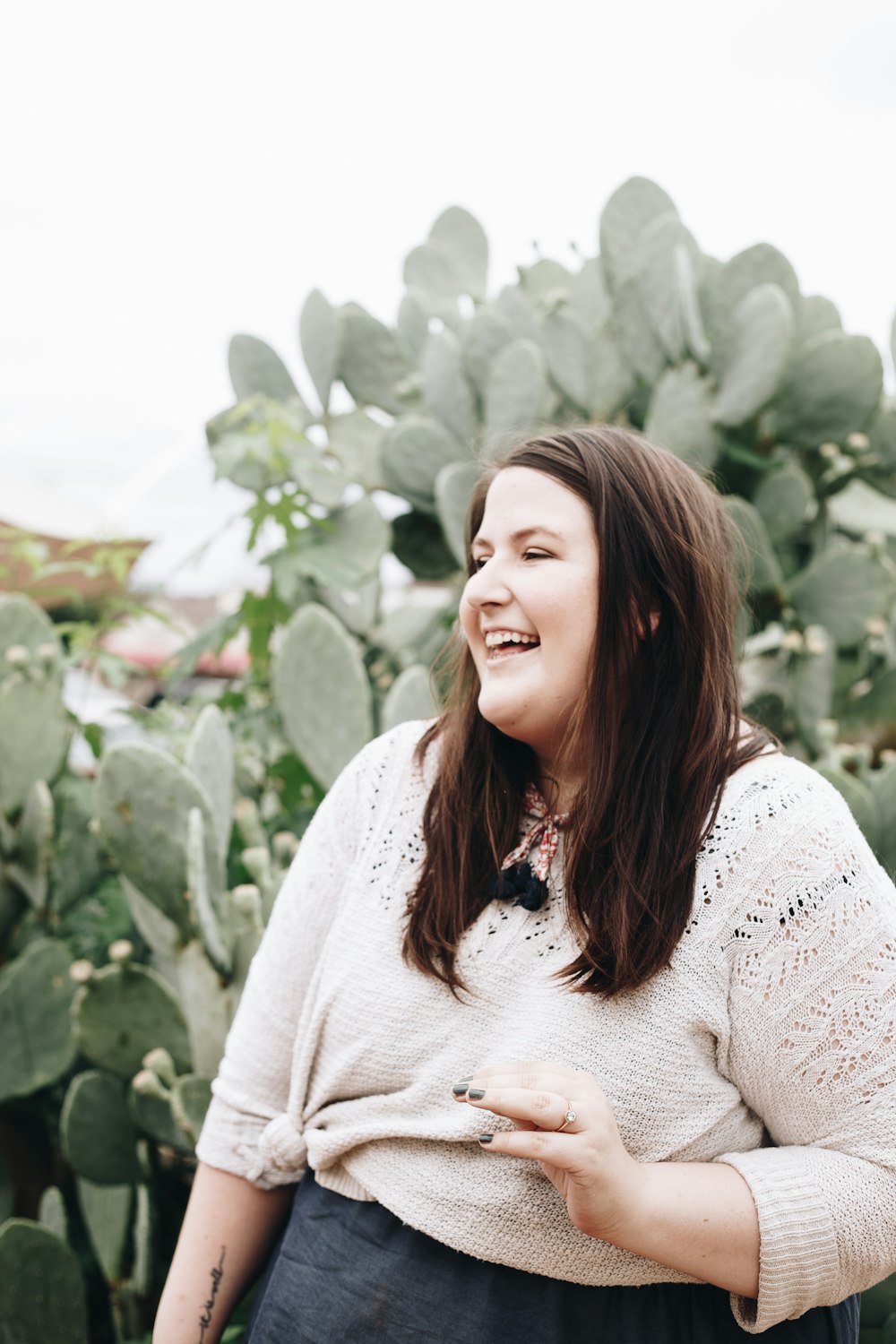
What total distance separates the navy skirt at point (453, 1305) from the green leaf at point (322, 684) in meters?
0.78

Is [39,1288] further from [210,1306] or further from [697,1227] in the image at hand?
[697,1227]

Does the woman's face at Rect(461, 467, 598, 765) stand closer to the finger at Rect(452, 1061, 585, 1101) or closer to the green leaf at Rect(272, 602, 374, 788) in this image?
the finger at Rect(452, 1061, 585, 1101)

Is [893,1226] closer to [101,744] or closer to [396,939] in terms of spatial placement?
[396,939]

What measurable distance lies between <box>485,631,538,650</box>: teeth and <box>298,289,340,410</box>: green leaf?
5.06ft

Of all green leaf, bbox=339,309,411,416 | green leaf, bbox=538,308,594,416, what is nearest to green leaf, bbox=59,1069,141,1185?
green leaf, bbox=538,308,594,416

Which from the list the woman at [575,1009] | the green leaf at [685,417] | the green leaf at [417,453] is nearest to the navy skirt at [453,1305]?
the woman at [575,1009]

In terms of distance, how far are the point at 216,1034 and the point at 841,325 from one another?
187 cm

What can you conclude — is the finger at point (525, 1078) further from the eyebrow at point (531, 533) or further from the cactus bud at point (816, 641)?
the cactus bud at point (816, 641)

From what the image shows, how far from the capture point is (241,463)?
7.00ft

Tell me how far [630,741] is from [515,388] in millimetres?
1183

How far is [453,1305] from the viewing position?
0.94 metres

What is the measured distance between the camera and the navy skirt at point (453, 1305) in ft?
3.05

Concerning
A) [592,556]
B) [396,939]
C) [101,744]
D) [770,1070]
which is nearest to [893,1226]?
[770,1070]

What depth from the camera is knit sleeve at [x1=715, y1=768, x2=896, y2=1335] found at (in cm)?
87
